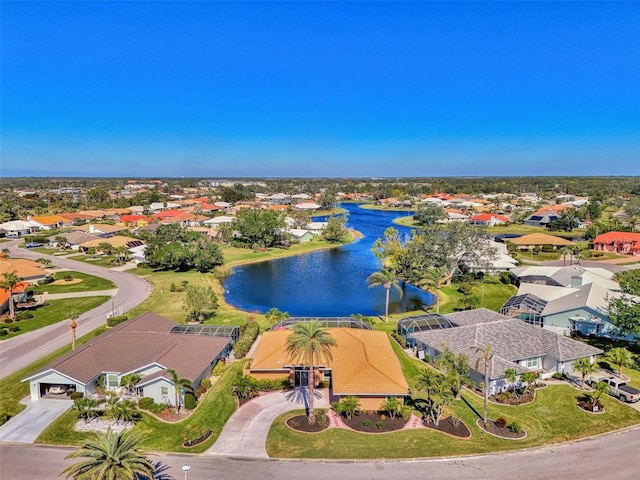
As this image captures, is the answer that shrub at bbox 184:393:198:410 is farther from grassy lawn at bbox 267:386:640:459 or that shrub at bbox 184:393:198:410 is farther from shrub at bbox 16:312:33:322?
shrub at bbox 16:312:33:322

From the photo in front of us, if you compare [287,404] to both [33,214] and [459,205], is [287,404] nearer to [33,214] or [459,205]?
[33,214]

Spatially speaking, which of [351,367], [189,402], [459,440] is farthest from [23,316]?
[459,440]

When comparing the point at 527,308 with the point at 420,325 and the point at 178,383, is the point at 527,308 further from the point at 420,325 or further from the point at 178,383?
the point at 178,383

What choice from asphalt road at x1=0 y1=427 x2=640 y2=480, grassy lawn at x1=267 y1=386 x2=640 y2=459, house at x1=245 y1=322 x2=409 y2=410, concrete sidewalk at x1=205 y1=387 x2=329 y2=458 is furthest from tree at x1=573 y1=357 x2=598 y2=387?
concrete sidewalk at x1=205 y1=387 x2=329 y2=458

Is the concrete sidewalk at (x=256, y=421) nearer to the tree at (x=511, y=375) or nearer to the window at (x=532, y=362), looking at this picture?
the tree at (x=511, y=375)

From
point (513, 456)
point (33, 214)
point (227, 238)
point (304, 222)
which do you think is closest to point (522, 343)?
point (513, 456)

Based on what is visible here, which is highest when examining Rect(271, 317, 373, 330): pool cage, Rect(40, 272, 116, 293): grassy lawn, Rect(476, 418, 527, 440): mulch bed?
Rect(271, 317, 373, 330): pool cage
